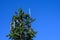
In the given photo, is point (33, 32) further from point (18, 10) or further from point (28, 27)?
point (18, 10)

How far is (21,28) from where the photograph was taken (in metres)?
38.1

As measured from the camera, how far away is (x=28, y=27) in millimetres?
39219

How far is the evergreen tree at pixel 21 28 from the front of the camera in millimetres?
38281

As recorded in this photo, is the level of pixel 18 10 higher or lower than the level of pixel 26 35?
higher

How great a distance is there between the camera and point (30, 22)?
40.0 metres

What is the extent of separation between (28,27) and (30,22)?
1.31m

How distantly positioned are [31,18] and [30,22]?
940mm

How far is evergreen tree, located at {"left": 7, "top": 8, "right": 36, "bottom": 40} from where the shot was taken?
38281 mm

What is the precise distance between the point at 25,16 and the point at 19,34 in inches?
154

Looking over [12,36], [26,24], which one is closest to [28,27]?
[26,24]

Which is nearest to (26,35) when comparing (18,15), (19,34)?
(19,34)

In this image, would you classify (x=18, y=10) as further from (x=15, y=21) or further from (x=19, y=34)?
(x=19, y=34)

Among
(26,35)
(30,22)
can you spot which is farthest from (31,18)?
(26,35)

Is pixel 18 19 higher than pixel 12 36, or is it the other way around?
pixel 18 19
